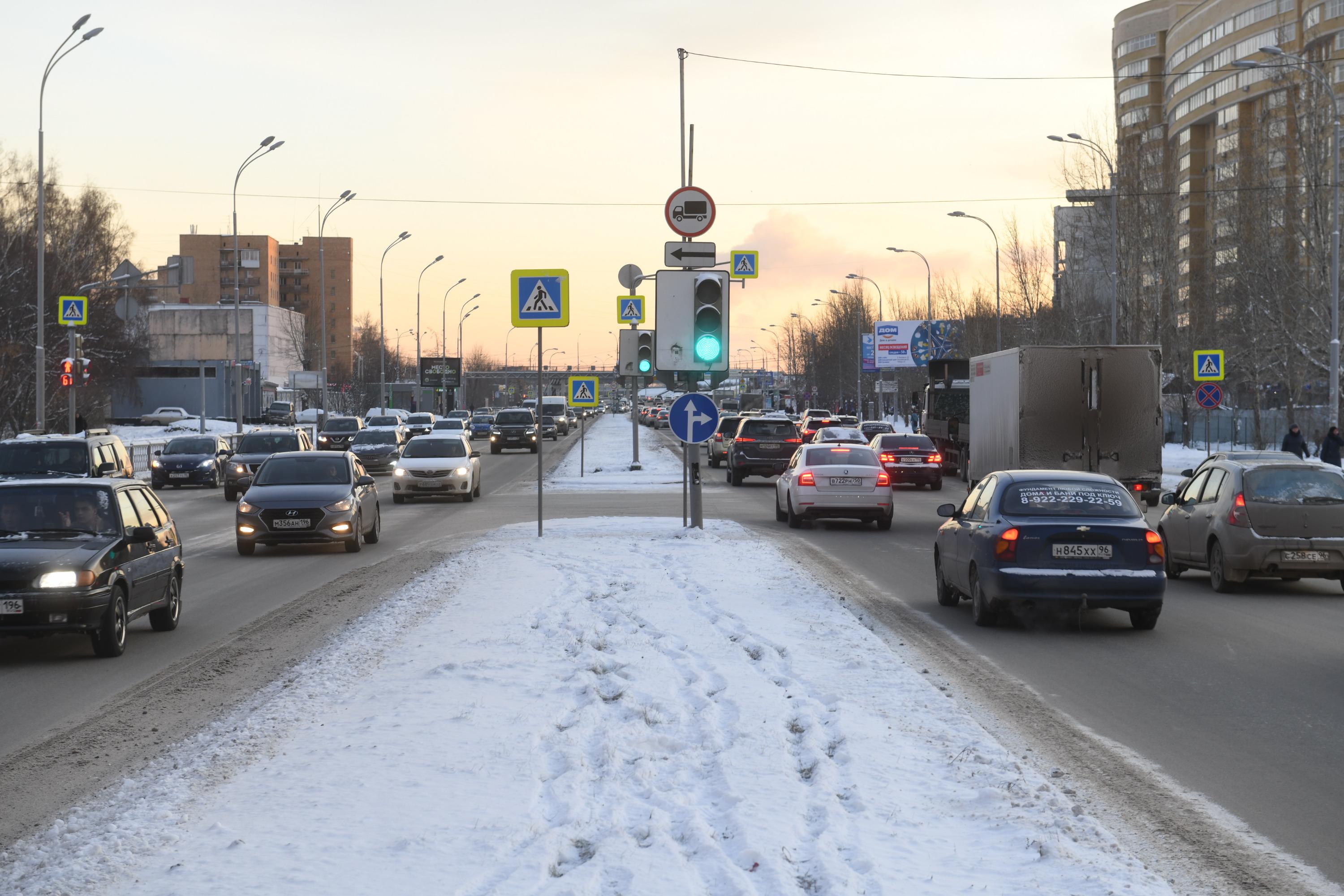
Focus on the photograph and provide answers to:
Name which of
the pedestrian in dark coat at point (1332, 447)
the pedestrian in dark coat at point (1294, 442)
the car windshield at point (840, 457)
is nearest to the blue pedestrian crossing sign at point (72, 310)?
the car windshield at point (840, 457)

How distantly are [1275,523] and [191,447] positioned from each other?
33.0m

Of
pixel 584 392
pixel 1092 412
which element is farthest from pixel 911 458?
pixel 1092 412

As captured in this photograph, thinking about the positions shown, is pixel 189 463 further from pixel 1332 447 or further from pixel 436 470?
pixel 1332 447

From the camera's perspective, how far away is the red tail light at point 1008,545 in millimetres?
12773

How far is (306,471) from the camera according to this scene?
2284 centimetres

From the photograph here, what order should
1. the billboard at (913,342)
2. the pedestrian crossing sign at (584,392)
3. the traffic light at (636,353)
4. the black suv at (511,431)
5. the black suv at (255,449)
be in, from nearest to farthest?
the traffic light at (636,353) → the black suv at (255,449) → the pedestrian crossing sign at (584,392) → the black suv at (511,431) → the billboard at (913,342)

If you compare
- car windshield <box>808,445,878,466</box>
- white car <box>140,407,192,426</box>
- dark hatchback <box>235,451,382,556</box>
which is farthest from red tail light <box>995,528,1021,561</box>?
white car <box>140,407,192,426</box>

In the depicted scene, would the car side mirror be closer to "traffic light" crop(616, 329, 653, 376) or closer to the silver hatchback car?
the silver hatchback car

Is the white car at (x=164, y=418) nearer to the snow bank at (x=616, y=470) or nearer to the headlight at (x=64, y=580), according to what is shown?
the snow bank at (x=616, y=470)

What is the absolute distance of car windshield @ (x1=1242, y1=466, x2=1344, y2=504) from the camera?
16109 mm

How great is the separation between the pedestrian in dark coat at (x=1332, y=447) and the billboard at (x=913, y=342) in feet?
166

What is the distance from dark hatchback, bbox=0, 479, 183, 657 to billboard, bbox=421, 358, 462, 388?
128319 mm

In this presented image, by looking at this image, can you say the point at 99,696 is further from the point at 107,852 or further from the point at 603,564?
the point at 603,564

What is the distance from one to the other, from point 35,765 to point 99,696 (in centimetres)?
223
